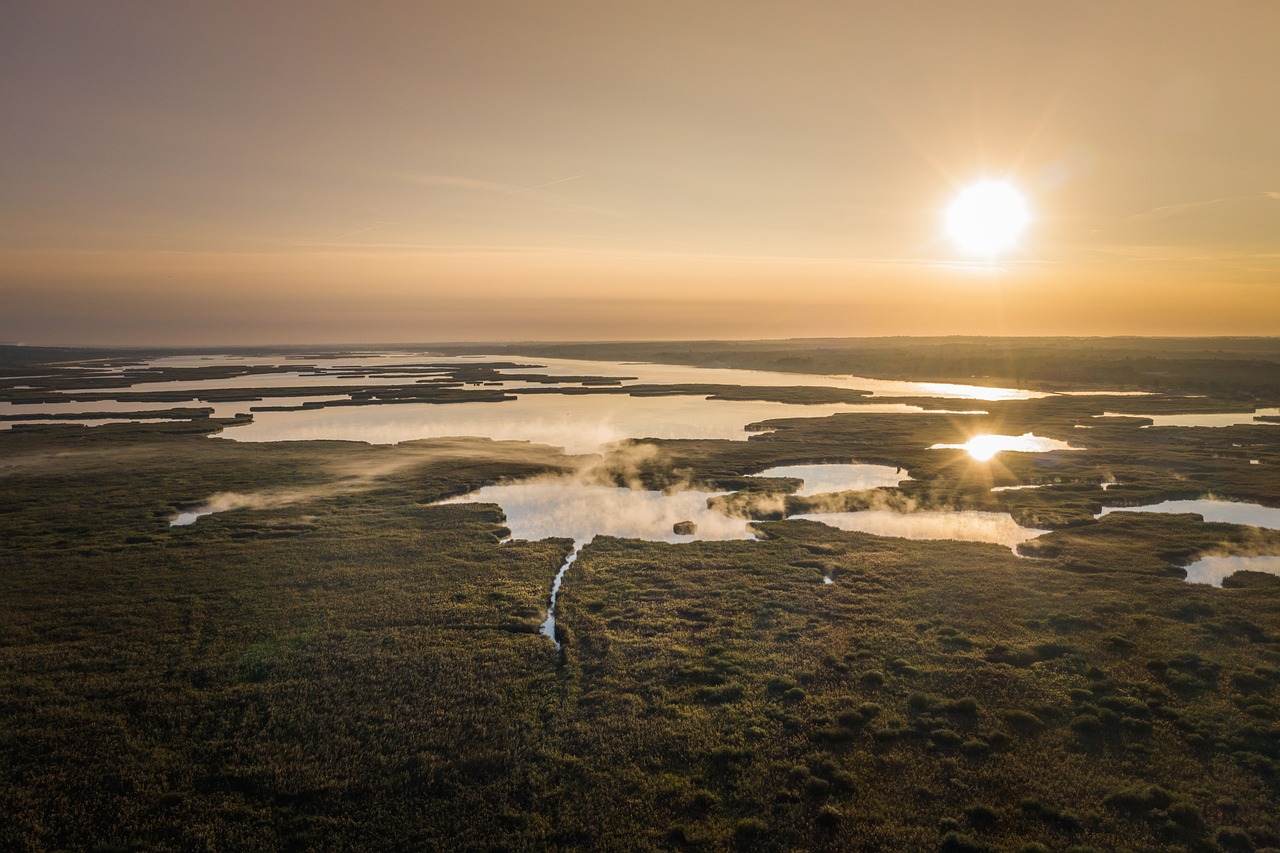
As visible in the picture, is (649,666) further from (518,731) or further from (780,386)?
(780,386)

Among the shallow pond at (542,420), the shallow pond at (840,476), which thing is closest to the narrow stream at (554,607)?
the shallow pond at (840,476)

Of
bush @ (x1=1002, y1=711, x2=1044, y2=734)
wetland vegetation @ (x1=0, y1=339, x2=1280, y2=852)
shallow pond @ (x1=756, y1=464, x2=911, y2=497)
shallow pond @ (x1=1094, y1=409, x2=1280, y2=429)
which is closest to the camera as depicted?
wetland vegetation @ (x1=0, y1=339, x2=1280, y2=852)

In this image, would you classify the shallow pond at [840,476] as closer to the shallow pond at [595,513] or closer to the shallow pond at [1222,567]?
the shallow pond at [595,513]

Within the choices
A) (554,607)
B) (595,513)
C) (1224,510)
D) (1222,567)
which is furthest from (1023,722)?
(1224,510)

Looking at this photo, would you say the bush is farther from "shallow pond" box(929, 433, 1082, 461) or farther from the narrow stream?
"shallow pond" box(929, 433, 1082, 461)

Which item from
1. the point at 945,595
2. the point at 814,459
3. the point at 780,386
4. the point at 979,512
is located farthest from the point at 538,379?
the point at 945,595

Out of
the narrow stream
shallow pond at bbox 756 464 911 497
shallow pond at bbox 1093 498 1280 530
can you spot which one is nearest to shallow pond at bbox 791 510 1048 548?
shallow pond at bbox 756 464 911 497
